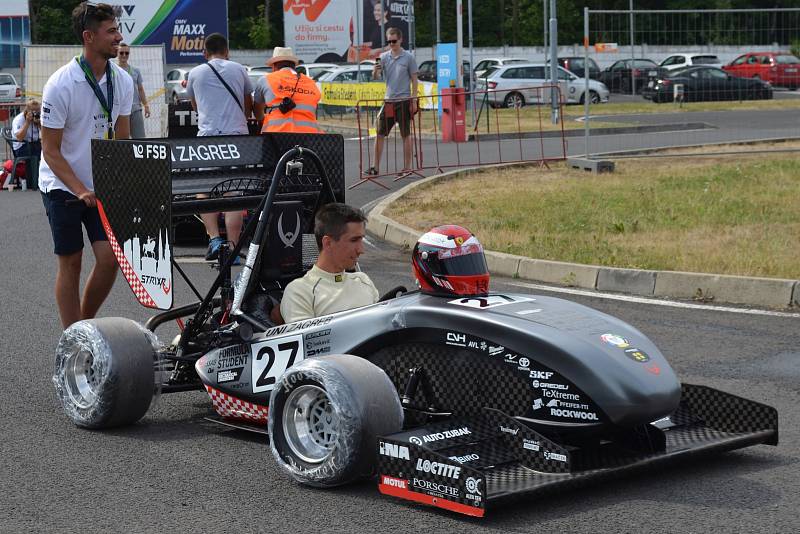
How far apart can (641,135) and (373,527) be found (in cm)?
2057

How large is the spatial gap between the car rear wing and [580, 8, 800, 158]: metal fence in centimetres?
1146

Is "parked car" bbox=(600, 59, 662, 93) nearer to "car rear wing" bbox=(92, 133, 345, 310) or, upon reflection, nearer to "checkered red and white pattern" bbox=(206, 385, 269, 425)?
"car rear wing" bbox=(92, 133, 345, 310)

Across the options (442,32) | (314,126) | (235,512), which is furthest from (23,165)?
(442,32)

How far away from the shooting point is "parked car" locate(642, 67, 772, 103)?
73.9 feet

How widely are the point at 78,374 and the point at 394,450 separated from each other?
2032 mm

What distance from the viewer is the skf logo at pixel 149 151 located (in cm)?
598

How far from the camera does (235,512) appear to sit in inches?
186

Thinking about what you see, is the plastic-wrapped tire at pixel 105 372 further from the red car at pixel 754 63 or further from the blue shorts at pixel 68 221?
the red car at pixel 754 63

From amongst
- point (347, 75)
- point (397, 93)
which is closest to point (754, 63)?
point (397, 93)

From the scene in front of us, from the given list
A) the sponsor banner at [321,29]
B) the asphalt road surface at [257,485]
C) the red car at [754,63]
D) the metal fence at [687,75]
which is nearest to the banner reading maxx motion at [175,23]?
the sponsor banner at [321,29]

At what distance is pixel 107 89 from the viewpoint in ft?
22.6

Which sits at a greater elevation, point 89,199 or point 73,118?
point 73,118

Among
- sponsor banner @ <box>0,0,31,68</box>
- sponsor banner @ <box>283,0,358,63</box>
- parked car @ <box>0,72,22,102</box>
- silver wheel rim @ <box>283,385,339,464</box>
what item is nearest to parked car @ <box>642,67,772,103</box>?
silver wheel rim @ <box>283,385,339,464</box>

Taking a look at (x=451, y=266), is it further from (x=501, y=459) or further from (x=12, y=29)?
(x=12, y=29)
